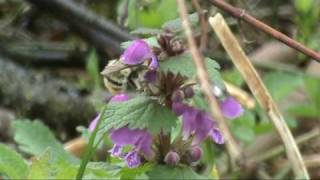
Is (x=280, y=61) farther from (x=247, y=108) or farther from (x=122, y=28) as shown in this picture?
(x=247, y=108)

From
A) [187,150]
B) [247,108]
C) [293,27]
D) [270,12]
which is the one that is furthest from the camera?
[293,27]

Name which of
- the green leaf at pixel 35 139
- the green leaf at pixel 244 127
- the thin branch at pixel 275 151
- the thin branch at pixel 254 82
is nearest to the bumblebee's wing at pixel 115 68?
the thin branch at pixel 254 82

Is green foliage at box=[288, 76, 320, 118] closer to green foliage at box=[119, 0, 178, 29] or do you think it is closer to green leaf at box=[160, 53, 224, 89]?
green foliage at box=[119, 0, 178, 29]

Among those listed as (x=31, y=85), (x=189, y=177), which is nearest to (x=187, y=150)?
(x=189, y=177)

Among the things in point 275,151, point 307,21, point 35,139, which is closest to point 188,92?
point 35,139

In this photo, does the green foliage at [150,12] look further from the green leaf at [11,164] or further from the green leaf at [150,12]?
the green leaf at [11,164]

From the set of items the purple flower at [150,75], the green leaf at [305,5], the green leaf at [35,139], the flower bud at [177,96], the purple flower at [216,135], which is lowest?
the green leaf at [305,5]
